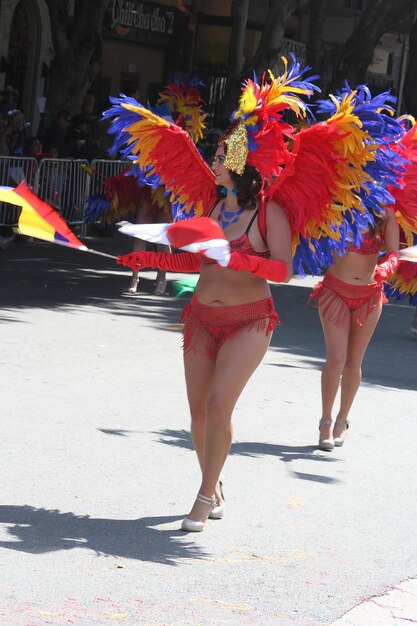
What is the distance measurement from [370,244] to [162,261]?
2.21 meters

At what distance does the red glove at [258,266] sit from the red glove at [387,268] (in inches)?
78.1

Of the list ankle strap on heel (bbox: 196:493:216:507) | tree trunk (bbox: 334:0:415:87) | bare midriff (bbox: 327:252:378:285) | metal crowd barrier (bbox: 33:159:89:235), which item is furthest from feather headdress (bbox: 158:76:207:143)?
tree trunk (bbox: 334:0:415:87)

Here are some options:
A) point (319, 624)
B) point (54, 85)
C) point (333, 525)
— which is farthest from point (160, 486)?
point (54, 85)

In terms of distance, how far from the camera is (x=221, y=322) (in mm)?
5570

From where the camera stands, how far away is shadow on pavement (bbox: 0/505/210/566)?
5086mm

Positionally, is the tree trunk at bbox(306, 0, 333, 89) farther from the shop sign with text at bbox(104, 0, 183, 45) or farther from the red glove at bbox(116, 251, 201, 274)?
the red glove at bbox(116, 251, 201, 274)

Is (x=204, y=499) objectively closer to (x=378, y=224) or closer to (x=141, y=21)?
(x=378, y=224)

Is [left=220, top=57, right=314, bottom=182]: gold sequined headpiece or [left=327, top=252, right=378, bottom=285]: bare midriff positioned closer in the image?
[left=220, top=57, right=314, bottom=182]: gold sequined headpiece

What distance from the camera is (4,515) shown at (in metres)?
5.42

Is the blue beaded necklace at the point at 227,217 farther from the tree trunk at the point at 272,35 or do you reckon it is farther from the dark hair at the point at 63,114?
the tree trunk at the point at 272,35

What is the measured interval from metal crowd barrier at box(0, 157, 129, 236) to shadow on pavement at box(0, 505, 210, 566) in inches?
401

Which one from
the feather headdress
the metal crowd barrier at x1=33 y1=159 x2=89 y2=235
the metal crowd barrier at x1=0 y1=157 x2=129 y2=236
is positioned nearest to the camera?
the feather headdress

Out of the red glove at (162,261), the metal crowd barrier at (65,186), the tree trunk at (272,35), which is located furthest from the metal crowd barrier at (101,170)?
the red glove at (162,261)

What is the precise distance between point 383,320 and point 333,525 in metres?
8.21
